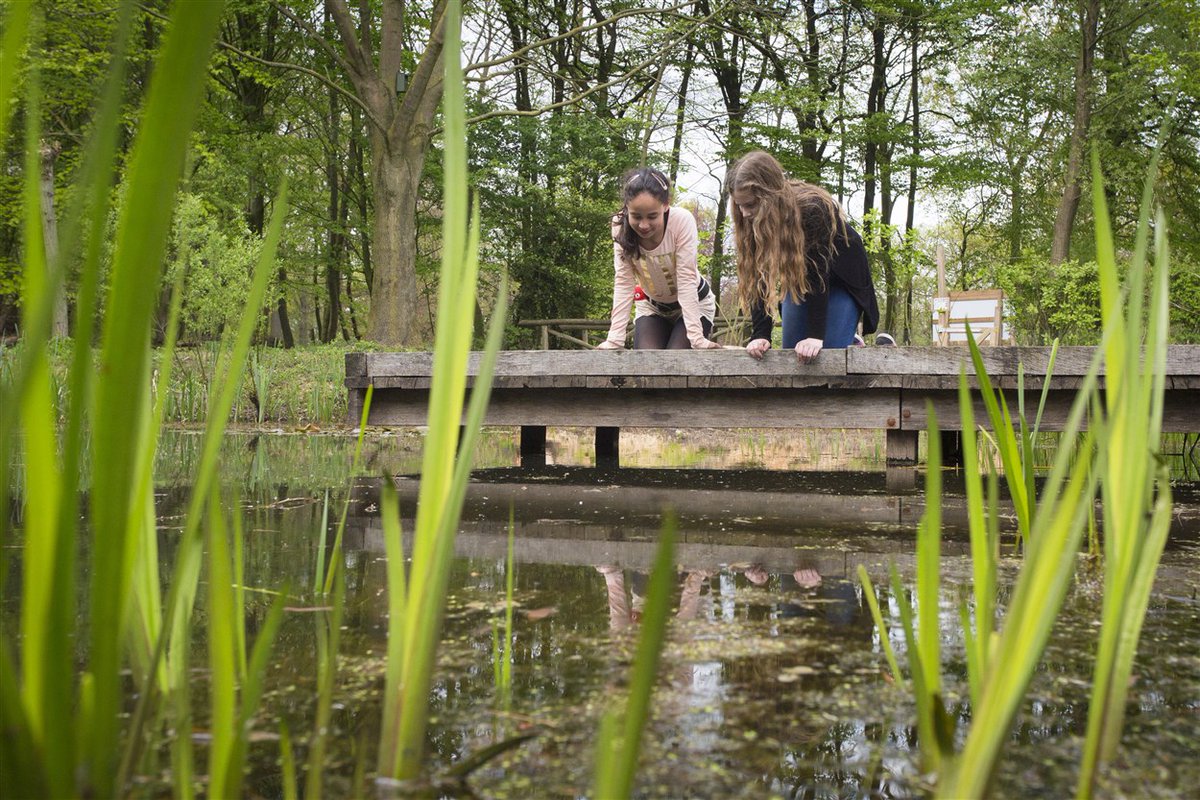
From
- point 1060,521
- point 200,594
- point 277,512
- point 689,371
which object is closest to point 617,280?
point 689,371

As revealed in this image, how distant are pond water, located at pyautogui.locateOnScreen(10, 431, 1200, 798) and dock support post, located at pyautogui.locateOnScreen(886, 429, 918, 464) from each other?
1.19 m

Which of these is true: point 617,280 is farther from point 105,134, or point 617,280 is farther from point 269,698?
point 105,134

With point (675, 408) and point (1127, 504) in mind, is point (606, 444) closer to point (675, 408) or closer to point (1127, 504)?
point (675, 408)

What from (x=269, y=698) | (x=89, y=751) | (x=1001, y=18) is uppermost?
(x=1001, y=18)

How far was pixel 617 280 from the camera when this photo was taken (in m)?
4.68

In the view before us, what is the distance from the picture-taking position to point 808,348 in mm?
3838

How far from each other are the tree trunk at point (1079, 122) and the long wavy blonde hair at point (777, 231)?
12936 millimetres

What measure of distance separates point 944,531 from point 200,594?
1757 mm

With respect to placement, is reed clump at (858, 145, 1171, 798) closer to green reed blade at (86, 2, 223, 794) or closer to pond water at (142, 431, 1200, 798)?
pond water at (142, 431, 1200, 798)

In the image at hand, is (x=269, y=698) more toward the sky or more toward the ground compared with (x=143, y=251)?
more toward the ground

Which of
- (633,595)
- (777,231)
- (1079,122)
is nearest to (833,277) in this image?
(777,231)

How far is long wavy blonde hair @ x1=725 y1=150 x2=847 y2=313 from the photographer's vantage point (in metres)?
3.69

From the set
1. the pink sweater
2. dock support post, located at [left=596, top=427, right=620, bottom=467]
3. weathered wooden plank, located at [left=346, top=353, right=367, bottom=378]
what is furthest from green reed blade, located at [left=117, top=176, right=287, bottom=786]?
dock support post, located at [left=596, top=427, right=620, bottom=467]

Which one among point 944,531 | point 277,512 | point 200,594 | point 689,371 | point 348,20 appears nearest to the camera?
point 200,594
